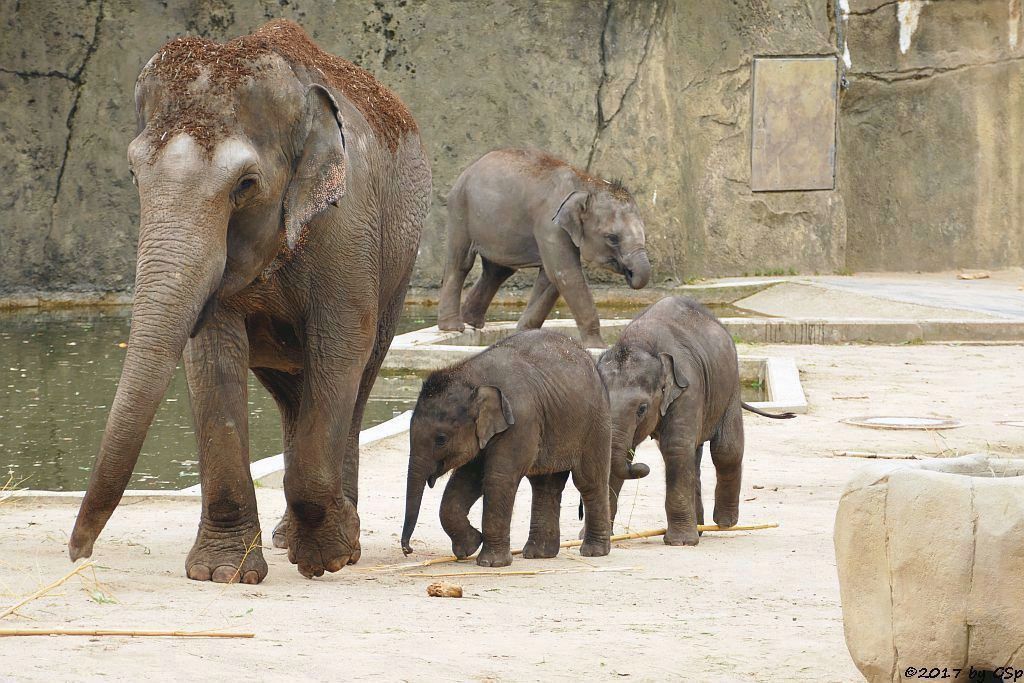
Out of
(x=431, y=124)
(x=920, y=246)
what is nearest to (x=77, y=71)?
(x=431, y=124)

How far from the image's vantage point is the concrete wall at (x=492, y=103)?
69.7 feet

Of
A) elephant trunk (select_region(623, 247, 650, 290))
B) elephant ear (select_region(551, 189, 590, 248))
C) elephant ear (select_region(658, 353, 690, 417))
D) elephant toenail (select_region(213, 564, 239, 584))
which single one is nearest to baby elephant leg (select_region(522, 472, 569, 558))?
elephant ear (select_region(658, 353, 690, 417))

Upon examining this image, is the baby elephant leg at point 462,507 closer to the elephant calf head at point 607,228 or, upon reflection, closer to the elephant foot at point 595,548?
the elephant foot at point 595,548

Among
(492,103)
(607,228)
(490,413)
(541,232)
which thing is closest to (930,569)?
(490,413)

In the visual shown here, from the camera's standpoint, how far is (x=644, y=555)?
6.47 meters

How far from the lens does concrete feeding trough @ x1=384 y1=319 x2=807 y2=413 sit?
11.2 m

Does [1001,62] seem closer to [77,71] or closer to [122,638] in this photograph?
[77,71]

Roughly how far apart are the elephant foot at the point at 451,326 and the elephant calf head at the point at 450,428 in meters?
8.62

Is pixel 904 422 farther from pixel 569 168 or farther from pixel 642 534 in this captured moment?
pixel 569 168

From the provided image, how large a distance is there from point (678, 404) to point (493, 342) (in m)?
6.28

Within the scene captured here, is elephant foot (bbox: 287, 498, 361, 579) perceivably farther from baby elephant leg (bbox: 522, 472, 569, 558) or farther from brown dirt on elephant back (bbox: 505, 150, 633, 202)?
brown dirt on elephant back (bbox: 505, 150, 633, 202)

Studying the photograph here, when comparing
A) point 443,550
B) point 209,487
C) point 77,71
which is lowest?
point 443,550

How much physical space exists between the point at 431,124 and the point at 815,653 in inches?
700

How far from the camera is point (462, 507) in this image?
6.36 meters
